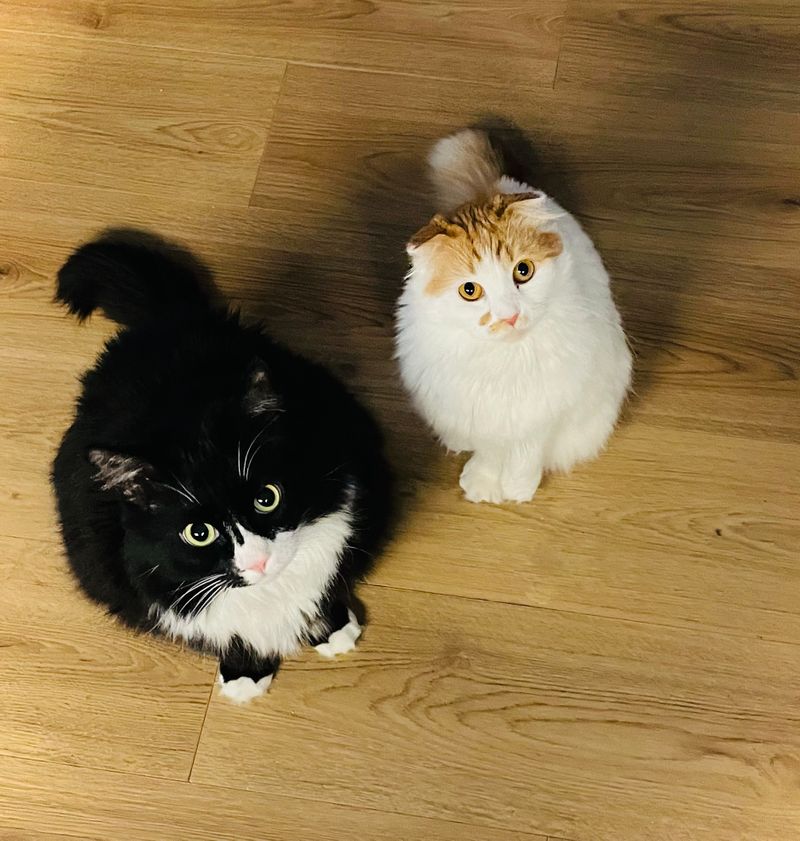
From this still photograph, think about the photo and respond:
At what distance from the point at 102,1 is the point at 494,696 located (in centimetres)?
152

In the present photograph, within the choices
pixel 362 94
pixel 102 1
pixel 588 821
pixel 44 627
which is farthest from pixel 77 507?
pixel 102 1

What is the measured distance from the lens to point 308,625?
122 centimetres

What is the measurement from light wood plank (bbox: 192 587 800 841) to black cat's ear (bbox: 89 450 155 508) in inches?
18.9

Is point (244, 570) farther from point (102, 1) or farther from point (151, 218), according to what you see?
point (102, 1)

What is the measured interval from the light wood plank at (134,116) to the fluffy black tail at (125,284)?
27 cm

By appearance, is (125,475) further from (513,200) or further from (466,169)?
(466,169)

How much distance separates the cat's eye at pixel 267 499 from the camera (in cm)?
99

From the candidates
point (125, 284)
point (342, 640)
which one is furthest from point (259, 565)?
point (125, 284)

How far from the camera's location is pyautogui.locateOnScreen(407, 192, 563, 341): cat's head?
987 mm

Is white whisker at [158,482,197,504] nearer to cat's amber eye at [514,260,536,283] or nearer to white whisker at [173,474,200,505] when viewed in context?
white whisker at [173,474,200,505]

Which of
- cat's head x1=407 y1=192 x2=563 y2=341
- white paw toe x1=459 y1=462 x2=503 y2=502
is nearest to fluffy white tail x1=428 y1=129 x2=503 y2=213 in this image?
cat's head x1=407 y1=192 x2=563 y2=341

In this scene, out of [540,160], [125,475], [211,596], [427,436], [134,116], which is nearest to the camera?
[125,475]

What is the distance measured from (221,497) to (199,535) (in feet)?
0.17

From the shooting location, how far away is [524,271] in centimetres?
100
